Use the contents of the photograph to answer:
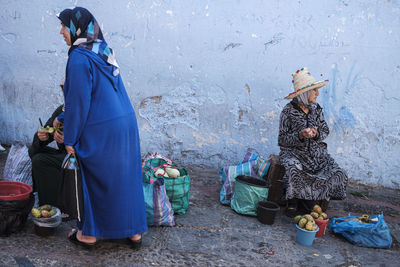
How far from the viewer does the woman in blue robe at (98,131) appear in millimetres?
2525

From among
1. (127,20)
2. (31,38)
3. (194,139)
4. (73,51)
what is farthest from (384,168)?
(31,38)

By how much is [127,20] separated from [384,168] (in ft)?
13.9

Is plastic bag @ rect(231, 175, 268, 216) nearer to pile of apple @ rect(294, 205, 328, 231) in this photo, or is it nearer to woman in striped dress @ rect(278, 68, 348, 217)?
woman in striped dress @ rect(278, 68, 348, 217)

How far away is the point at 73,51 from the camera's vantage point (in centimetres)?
255

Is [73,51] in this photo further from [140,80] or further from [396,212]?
[396,212]

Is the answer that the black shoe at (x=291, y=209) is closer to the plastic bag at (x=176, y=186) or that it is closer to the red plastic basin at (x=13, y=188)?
the plastic bag at (x=176, y=186)

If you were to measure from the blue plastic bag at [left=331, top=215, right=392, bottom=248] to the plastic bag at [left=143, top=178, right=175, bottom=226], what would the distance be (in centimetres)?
178

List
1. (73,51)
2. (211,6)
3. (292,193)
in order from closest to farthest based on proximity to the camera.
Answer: (73,51) < (292,193) < (211,6)

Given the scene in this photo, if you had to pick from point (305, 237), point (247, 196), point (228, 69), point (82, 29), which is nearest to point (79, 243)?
point (82, 29)

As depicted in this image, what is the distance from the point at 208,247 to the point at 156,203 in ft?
2.06

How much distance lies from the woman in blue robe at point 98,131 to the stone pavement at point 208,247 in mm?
212

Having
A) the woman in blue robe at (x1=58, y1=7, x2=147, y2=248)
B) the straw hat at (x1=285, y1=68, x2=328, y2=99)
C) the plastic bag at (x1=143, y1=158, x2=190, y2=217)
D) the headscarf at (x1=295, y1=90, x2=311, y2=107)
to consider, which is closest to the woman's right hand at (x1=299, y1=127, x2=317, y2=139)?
the headscarf at (x1=295, y1=90, x2=311, y2=107)

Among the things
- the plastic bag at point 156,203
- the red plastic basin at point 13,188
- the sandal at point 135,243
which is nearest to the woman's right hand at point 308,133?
the plastic bag at point 156,203

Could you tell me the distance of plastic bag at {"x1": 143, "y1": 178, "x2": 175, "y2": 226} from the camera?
339 cm
